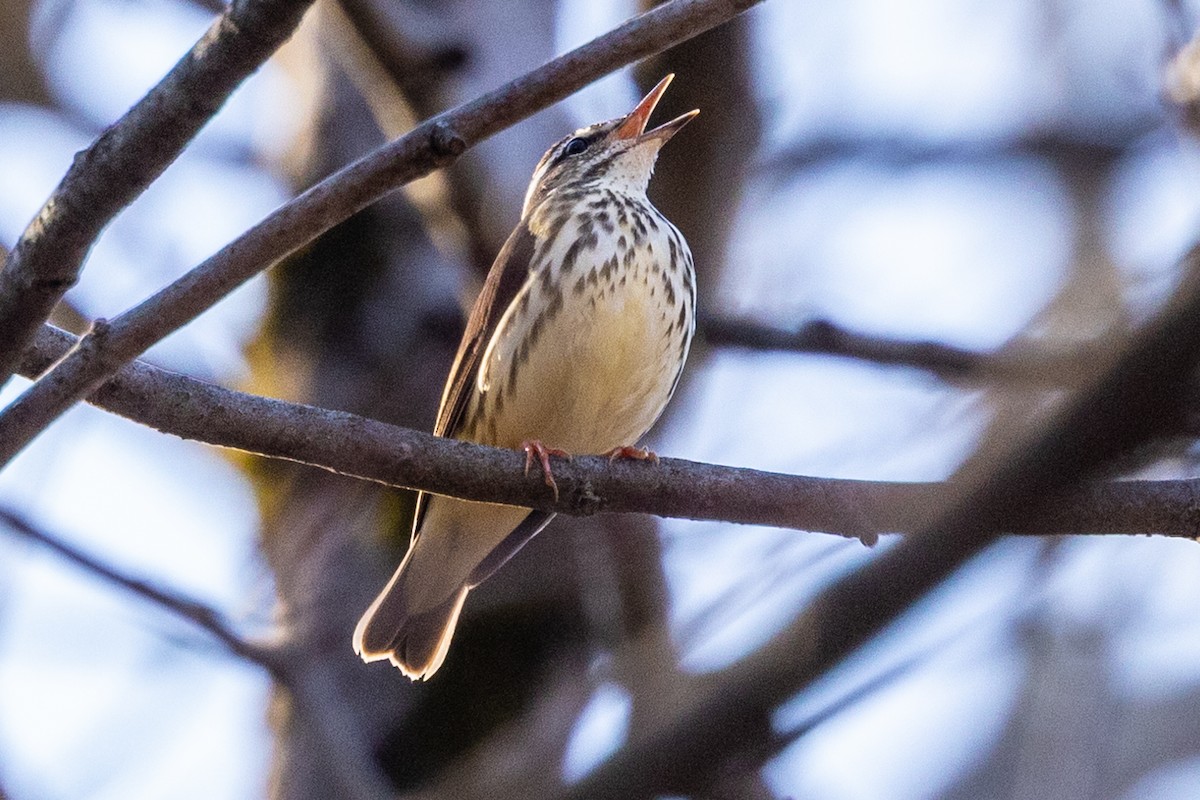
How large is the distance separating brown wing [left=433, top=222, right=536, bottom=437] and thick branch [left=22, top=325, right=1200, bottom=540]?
5.10ft

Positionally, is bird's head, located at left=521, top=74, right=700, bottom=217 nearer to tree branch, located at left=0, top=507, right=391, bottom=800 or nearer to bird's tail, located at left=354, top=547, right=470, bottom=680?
bird's tail, located at left=354, top=547, right=470, bottom=680

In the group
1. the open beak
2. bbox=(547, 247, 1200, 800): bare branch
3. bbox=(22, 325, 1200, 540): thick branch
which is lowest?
bbox=(547, 247, 1200, 800): bare branch

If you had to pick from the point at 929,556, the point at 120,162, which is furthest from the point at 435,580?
the point at 929,556

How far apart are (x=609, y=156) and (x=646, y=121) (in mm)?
222

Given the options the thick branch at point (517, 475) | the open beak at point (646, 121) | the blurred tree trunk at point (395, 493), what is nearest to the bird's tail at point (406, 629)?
the blurred tree trunk at point (395, 493)

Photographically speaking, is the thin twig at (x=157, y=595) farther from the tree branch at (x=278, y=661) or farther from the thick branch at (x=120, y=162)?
the thick branch at (x=120, y=162)

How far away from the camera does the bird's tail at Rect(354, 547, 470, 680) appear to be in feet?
17.9

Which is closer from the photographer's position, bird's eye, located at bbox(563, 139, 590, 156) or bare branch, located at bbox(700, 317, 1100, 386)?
bare branch, located at bbox(700, 317, 1100, 386)

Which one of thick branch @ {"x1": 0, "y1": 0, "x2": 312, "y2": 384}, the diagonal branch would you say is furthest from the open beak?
thick branch @ {"x1": 0, "y1": 0, "x2": 312, "y2": 384}

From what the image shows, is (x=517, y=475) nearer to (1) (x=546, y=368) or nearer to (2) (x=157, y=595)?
(2) (x=157, y=595)

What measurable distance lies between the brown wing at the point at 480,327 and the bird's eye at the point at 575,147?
2.95 ft

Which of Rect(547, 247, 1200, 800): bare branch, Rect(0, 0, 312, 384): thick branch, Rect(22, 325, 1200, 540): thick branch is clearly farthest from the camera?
Rect(22, 325, 1200, 540): thick branch

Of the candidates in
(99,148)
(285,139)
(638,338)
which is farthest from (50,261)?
(285,139)

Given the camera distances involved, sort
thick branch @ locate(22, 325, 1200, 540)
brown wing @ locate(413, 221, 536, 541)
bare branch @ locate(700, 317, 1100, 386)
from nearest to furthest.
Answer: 1. thick branch @ locate(22, 325, 1200, 540)
2. bare branch @ locate(700, 317, 1100, 386)
3. brown wing @ locate(413, 221, 536, 541)
